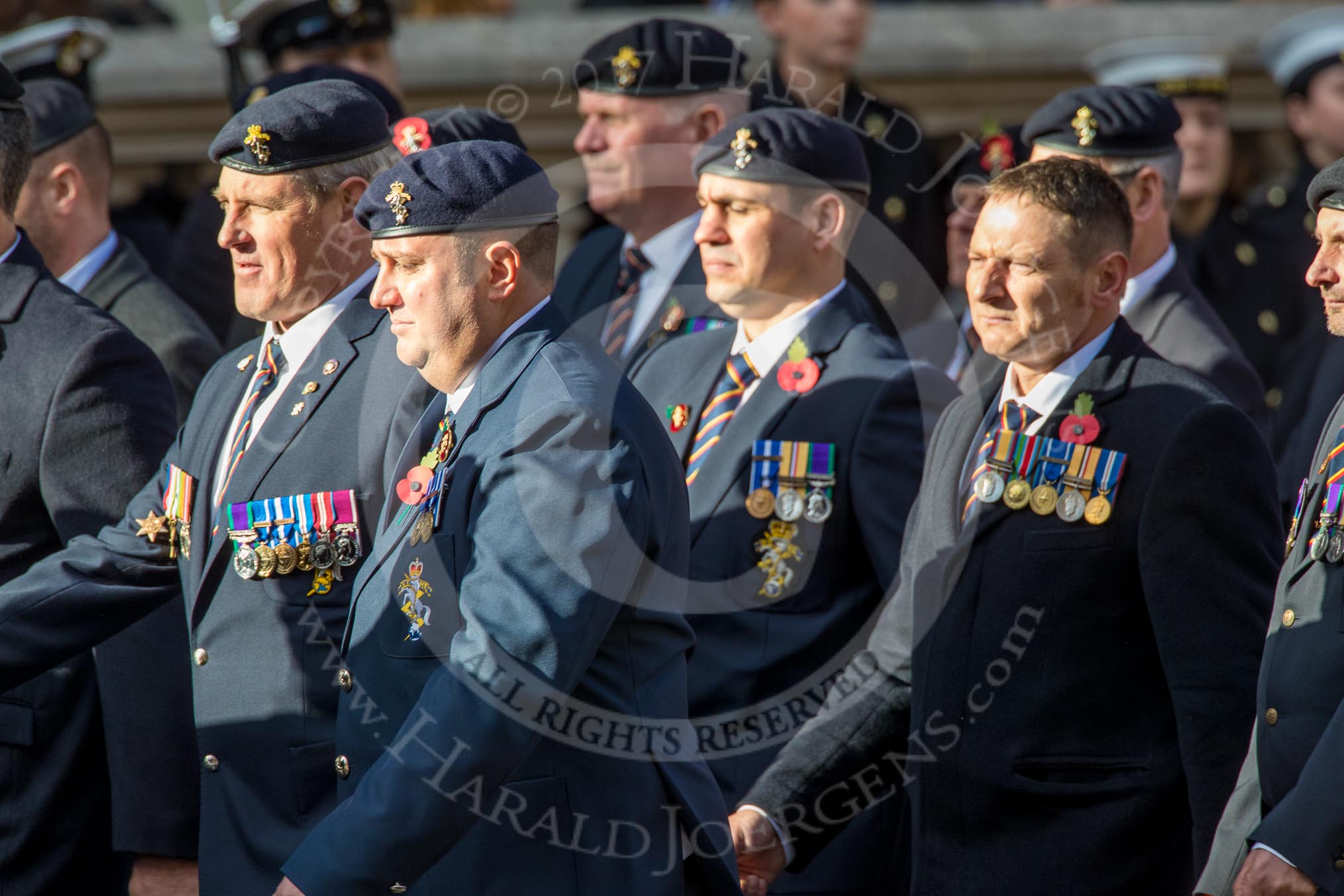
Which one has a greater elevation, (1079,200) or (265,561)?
(1079,200)

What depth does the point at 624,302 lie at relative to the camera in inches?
219

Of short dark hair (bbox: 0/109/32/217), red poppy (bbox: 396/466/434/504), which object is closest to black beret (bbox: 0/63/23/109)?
short dark hair (bbox: 0/109/32/217)

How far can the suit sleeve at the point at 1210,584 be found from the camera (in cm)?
362

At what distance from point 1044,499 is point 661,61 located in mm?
2258

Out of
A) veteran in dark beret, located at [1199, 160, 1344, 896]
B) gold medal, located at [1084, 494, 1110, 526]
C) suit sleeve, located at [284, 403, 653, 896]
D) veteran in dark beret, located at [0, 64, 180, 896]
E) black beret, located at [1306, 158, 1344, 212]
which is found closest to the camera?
suit sleeve, located at [284, 403, 653, 896]

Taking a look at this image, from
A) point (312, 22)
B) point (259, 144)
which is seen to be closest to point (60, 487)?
point (259, 144)

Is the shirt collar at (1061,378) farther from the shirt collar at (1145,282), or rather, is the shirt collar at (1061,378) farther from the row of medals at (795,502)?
the shirt collar at (1145,282)

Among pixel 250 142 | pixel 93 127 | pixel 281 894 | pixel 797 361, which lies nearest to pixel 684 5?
pixel 93 127

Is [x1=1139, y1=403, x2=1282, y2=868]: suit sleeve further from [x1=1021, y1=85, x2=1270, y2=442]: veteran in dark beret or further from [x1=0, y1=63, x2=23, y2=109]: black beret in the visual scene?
[x1=0, y1=63, x2=23, y2=109]: black beret

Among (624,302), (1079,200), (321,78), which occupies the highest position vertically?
(1079,200)

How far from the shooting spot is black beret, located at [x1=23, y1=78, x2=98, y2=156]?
5.46 m

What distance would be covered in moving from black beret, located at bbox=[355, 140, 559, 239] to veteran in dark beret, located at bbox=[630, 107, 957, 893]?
3.13ft

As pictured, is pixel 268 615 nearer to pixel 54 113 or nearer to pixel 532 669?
pixel 532 669

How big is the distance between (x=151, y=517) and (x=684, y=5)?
5.24 meters
